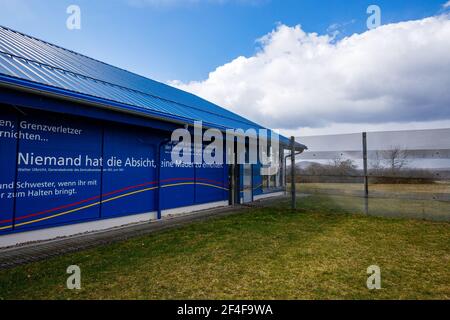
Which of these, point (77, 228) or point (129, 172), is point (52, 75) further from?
point (77, 228)

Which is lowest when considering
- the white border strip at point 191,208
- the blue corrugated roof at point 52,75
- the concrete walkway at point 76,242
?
the concrete walkway at point 76,242

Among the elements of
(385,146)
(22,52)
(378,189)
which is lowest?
(378,189)

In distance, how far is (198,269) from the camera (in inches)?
173

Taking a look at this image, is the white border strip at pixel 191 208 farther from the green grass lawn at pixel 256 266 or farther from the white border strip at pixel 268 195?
the white border strip at pixel 268 195

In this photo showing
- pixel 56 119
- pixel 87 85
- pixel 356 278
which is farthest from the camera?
pixel 87 85

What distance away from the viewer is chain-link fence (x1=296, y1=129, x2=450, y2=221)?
7.89m

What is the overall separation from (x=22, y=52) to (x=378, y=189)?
34.2 ft

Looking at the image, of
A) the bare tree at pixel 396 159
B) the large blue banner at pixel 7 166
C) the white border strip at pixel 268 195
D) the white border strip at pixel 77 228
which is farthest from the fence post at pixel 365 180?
the large blue banner at pixel 7 166

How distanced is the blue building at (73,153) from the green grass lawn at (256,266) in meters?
1.53

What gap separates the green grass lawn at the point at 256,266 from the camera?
11.7ft

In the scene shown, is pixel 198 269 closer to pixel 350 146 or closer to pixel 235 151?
pixel 350 146

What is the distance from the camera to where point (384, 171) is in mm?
8562

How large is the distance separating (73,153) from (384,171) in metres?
8.49

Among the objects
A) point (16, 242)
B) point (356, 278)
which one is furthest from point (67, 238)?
point (356, 278)
